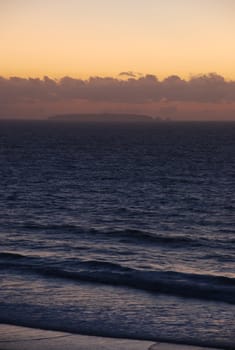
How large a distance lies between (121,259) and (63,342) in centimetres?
1234

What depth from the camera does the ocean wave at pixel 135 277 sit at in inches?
1016

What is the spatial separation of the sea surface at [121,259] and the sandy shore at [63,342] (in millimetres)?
664

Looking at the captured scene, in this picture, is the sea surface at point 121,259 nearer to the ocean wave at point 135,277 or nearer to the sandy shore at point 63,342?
the ocean wave at point 135,277

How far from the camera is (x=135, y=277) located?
27844mm

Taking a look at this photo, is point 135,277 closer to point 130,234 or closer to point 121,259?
point 121,259

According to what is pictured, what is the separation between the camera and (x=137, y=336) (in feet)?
66.9

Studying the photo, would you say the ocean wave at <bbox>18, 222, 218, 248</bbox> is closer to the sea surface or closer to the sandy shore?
the sea surface

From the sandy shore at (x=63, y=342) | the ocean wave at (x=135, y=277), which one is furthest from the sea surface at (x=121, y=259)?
the sandy shore at (x=63, y=342)

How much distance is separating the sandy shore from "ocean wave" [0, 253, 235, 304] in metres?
6.00

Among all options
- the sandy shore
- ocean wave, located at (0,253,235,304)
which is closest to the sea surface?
ocean wave, located at (0,253,235,304)

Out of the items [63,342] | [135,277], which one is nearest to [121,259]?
[135,277]

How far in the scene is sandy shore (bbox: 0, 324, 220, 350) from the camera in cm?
1897

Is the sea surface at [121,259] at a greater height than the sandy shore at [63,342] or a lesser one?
lesser

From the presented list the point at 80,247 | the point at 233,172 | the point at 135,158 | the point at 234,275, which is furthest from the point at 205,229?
the point at 135,158
